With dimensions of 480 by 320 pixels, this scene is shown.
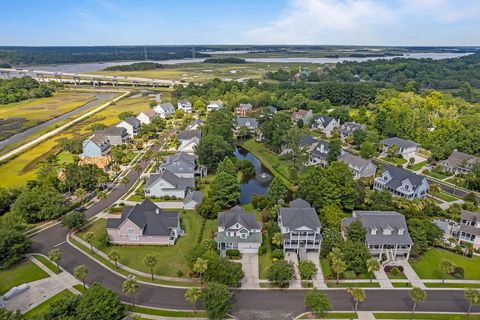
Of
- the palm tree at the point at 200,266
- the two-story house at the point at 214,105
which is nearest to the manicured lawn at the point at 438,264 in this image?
the palm tree at the point at 200,266

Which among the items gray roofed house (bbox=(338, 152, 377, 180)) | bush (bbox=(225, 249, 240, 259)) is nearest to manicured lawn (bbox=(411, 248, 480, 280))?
bush (bbox=(225, 249, 240, 259))

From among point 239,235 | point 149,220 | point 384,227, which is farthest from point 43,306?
point 384,227

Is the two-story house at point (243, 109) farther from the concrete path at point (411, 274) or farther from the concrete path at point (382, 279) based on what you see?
the concrete path at point (382, 279)

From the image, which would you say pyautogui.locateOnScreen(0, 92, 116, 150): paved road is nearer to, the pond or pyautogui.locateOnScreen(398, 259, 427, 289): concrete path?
the pond

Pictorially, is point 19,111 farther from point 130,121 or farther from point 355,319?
point 355,319

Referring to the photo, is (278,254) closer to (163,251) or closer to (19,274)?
(163,251)
